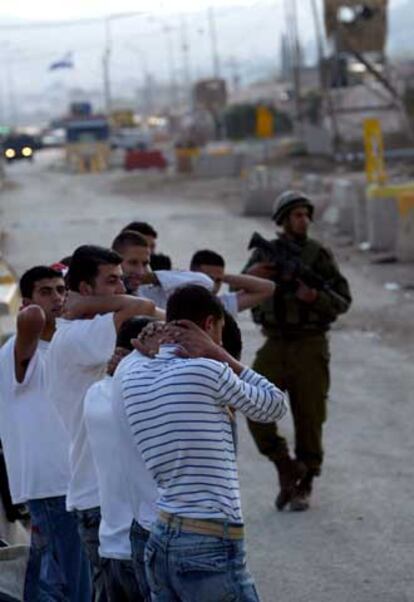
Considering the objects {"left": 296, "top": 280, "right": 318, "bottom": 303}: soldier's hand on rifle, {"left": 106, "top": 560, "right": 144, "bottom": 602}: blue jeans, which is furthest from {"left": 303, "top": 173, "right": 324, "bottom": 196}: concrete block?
{"left": 106, "top": 560, "right": 144, "bottom": 602}: blue jeans

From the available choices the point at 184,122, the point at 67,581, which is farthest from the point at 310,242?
the point at 184,122

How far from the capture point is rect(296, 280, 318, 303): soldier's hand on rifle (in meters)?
9.66

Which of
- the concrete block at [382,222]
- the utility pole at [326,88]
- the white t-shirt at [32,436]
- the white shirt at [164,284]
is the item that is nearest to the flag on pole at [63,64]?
the utility pole at [326,88]

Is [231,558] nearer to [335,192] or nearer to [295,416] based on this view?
[295,416]

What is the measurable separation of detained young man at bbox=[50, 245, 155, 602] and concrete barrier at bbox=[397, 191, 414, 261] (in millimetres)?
16326

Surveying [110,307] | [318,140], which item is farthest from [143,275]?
[318,140]

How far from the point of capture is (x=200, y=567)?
507cm

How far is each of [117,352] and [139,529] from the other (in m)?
0.62

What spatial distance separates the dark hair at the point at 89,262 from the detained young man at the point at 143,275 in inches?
36.5

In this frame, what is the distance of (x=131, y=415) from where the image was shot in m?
5.25

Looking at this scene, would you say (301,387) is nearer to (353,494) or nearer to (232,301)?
(353,494)

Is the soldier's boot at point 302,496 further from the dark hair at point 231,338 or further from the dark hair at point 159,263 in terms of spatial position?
the dark hair at point 231,338

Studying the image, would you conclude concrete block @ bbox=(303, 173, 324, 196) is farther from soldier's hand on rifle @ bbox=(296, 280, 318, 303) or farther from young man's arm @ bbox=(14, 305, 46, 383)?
young man's arm @ bbox=(14, 305, 46, 383)

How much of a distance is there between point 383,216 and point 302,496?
14863 mm
